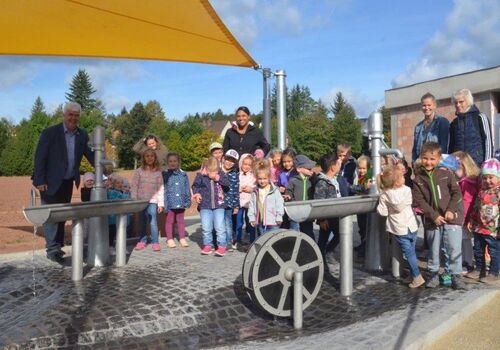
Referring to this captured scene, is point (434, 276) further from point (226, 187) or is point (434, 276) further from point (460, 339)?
point (226, 187)

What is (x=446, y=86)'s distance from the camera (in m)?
18.8

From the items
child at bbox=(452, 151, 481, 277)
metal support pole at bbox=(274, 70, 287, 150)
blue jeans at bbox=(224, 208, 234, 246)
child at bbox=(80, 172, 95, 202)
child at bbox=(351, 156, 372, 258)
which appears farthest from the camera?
metal support pole at bbox=(274, 70, 287, 150)

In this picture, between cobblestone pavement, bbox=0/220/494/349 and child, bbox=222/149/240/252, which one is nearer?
cobblestone pavement, bbox=0/220/494/349

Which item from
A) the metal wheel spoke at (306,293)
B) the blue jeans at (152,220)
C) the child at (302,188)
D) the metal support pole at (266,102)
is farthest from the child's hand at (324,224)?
the metal support pole at (266,102)

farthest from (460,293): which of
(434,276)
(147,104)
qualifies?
(147,104)

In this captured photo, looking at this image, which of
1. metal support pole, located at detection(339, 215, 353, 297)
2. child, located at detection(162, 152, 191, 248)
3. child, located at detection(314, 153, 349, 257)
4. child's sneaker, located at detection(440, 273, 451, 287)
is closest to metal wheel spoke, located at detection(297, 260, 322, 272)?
metal support pole, located at detection(339, 215, 353, 297)

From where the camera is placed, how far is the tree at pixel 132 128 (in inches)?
2480

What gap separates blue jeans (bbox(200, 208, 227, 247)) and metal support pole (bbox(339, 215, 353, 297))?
2.41 m

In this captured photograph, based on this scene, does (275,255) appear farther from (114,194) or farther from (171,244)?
(114,194)

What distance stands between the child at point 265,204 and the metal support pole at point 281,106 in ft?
13.3

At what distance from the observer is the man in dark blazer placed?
6.91 m

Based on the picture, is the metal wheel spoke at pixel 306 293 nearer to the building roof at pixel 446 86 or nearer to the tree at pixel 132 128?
the building roof at pixel 446 86

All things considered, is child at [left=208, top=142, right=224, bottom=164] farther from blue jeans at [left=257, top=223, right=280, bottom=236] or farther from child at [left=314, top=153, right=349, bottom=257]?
child at [left=314, top=153, right=349, bottom=257]

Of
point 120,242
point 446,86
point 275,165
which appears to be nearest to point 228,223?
point 275,165
